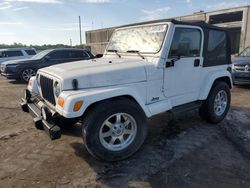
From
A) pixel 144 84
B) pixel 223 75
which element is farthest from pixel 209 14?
pixel 144 84

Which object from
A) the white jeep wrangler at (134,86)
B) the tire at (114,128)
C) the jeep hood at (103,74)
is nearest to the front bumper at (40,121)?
the white jeep wrangler at (134,86)

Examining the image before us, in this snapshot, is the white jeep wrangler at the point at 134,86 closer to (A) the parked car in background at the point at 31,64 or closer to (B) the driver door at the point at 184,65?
(B) the driver door at the point at 184,65

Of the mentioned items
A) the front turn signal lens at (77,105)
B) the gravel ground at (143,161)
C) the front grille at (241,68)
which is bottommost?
the gravel ground at (143,161)

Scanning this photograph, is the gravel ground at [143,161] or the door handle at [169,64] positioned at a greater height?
the door handle at [169,64]

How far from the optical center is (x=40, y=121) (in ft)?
11.2

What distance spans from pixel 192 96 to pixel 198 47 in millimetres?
926

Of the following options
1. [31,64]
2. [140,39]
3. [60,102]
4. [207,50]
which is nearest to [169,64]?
[140,39]

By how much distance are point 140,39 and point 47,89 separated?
1833 millimetres

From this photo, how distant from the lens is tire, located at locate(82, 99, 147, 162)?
3125mm

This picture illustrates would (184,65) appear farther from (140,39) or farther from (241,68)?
(241,68)

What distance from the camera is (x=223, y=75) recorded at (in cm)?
495

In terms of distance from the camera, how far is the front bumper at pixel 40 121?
121 inches

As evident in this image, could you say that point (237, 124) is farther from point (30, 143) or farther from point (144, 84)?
point (30, 143)

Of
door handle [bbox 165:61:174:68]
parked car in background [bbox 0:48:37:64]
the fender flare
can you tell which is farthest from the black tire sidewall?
parked car in background [bbox 0:48:37:64]
